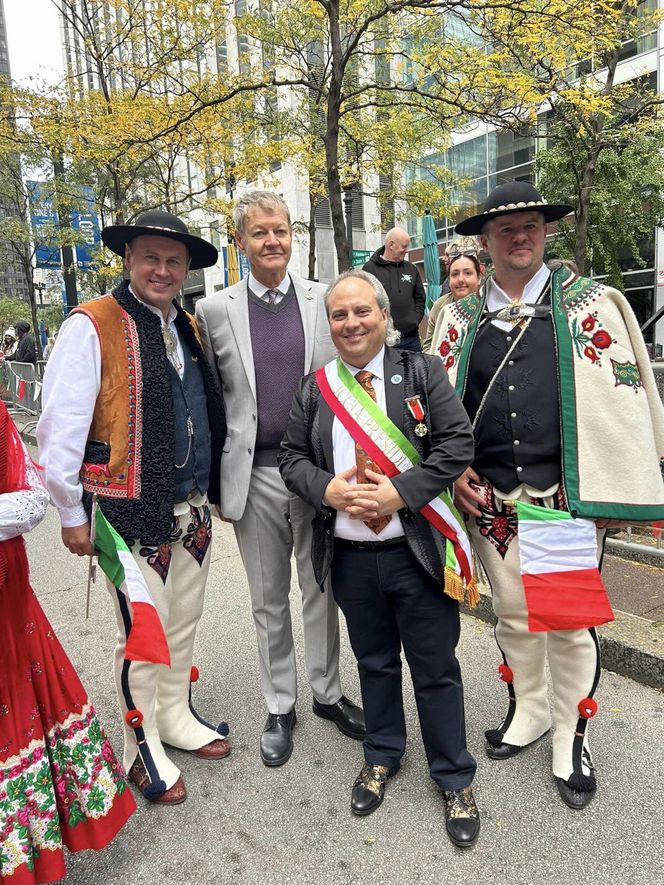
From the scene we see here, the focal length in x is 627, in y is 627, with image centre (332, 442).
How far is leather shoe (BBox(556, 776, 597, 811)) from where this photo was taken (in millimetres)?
2299

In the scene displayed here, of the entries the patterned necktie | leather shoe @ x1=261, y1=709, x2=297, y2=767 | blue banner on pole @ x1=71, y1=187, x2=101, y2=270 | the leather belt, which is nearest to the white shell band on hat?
the patterned necktie

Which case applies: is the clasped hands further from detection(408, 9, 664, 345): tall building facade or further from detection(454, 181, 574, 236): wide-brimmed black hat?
detection(408, 9, 664, 345): tall building facade

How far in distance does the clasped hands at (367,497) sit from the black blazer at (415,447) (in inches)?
1.4

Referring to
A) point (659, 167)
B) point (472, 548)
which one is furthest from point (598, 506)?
point (659, 167)

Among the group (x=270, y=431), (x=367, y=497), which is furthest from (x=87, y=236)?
(x=367, y=497)

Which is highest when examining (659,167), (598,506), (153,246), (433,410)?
(659,167)

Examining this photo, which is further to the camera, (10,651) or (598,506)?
(598,506)

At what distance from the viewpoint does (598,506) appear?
7.57 ft

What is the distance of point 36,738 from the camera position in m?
1.94

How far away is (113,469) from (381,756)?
1.52 meters

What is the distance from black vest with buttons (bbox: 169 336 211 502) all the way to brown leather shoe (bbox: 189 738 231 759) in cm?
115

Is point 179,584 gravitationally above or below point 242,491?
below

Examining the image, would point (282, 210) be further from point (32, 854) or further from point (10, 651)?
point (32, 854)

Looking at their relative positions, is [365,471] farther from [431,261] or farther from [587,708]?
[431,261]
